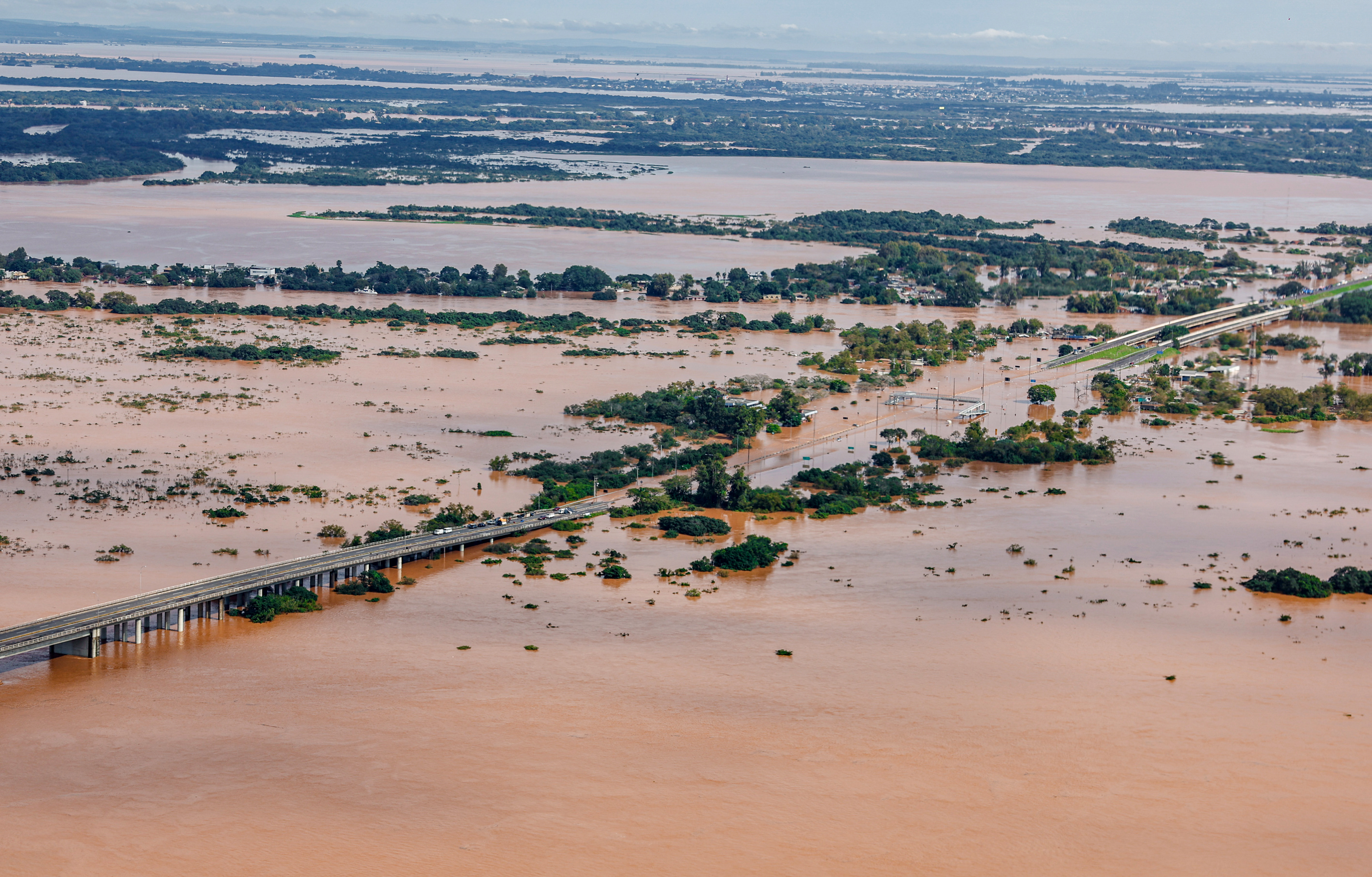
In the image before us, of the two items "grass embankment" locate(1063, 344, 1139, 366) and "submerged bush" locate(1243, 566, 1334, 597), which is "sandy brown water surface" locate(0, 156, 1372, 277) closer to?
"grass embankment" locate(1063, 344, 1139, 366)

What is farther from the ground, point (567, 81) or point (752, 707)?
point (567, 81)

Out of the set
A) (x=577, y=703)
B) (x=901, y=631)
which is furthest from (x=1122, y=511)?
(x=577, y=703)

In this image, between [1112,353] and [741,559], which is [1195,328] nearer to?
[1112,353]

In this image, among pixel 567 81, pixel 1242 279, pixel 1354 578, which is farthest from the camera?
pixel 567 81

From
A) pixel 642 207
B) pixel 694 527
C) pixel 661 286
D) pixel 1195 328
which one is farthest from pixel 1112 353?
pixel 642 207

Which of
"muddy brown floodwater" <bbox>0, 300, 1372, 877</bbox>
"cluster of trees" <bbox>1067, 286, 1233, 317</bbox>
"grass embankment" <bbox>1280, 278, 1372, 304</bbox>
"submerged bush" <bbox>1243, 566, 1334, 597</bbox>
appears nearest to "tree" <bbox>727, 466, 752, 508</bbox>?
"muddy brown floodwater" <bbox>0, 300, 1372, 877</bbox>

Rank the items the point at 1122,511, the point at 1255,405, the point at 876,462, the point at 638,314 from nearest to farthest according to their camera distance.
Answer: the point at 1122,511 < the point at 876,462 < the point at 1255,405 < the point at 638,314

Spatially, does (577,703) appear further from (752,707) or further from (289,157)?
(289,157)
